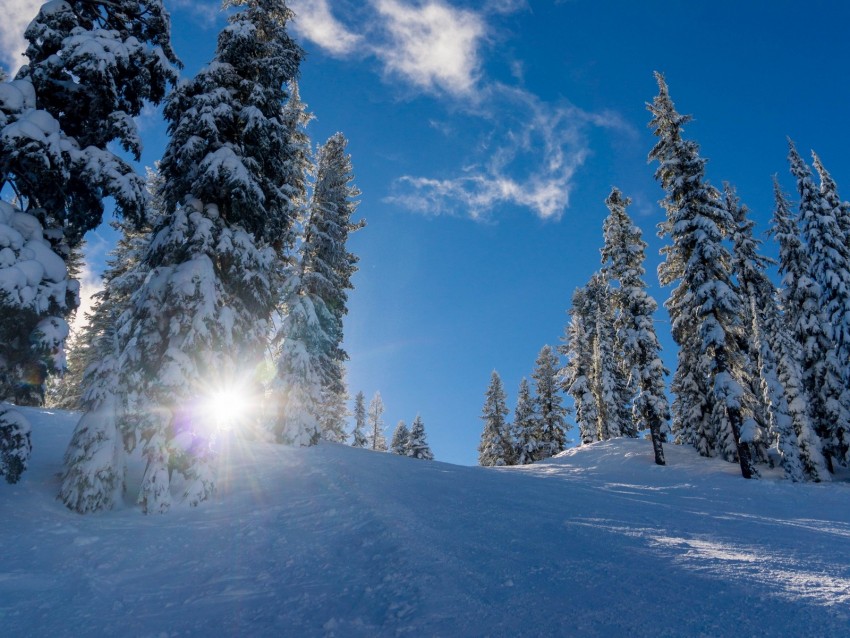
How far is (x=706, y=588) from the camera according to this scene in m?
5.34

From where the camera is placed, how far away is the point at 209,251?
12422 millimetres

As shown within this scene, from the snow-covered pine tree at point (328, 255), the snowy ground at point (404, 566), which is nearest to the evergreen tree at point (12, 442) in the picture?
the snowy ground at point (404, 566)

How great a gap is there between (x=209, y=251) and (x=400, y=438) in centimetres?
4924

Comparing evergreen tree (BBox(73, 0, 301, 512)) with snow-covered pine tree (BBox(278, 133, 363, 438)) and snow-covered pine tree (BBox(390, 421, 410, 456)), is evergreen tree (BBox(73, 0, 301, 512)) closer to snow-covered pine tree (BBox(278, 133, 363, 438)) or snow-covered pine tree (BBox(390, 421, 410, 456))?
snow-covered pine tree (BBox(278, 133, 363, 438))

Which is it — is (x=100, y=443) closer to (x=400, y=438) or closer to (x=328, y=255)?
(x=328, y=255)

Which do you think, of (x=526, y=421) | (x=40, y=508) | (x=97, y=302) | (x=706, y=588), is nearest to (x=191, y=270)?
(x=40, y=508)

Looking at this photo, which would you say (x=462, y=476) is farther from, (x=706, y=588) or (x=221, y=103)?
(x=221, y=103)

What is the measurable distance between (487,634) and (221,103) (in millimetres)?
14427

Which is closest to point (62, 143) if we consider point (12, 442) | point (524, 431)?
point (12, 442)

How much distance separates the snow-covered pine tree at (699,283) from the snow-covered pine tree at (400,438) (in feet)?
111

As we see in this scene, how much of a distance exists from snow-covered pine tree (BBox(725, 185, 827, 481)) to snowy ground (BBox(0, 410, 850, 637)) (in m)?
13.8

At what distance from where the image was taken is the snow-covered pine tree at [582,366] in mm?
40469

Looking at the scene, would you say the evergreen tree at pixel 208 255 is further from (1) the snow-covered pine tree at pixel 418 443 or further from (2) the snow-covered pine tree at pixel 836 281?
(1) the snow-covered pine tree at pixel 418 443

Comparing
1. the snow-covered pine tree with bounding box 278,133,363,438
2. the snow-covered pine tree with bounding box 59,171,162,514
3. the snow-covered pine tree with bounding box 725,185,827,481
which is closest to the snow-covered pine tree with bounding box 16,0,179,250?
the snow-covered pine tree with bounding box 59,171,162,514
